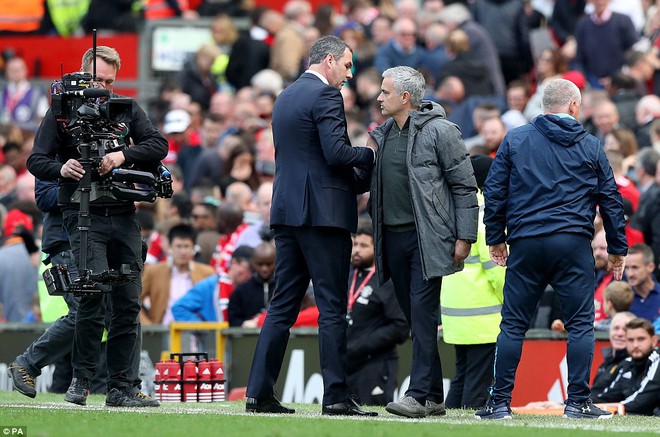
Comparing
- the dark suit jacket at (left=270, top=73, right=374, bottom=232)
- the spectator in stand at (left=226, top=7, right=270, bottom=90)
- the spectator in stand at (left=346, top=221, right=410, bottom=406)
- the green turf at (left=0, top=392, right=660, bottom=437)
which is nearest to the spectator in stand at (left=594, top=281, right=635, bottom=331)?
the spectator in stand at (left=346, top=221, right=410, bottom=406)

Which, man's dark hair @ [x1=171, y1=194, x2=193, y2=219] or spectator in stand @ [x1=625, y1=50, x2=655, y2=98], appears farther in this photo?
spectator in stand @ [x1=625, y1=50, x2=655, y2=98]

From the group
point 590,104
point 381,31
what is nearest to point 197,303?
point 590,104

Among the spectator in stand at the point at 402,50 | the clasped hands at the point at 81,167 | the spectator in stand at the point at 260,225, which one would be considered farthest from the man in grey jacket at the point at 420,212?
the spectator in stand at the point at 402,50

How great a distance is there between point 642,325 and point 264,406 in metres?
3.55

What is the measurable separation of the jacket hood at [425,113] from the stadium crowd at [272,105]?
326 centimetres

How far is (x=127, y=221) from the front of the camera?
1138 centimetres

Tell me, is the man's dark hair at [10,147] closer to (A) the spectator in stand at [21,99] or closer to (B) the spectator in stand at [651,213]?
(A) the spectator in stand at [21,99]

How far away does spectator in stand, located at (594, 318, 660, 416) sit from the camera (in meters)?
12.8

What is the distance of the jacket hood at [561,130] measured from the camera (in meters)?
10.9

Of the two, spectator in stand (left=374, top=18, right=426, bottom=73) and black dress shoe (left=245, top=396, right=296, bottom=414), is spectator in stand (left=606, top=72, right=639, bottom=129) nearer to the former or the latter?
spectator in stand (left=374, top=18, right=426, bottom=73)

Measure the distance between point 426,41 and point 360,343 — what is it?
9.36 metres

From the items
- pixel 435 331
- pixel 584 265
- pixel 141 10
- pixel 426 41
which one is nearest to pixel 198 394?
pixel 435 331

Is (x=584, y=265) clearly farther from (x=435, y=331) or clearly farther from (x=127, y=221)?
(x=127, y=221)

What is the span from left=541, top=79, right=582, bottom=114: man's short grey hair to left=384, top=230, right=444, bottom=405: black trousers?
1.26 metres
